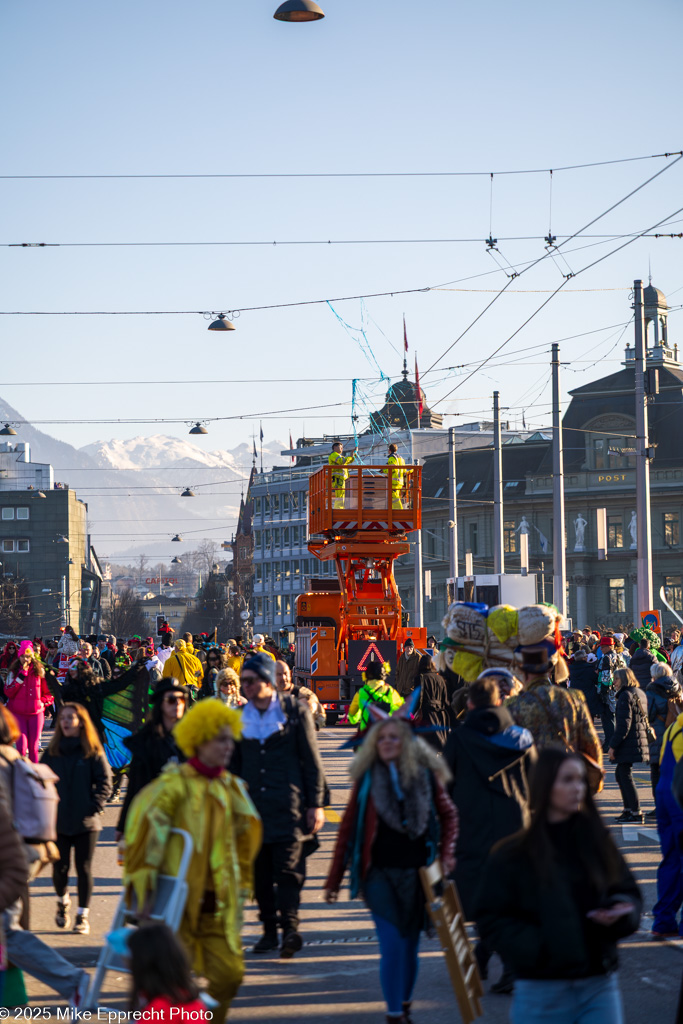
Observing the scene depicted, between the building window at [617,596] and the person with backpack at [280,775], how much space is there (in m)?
76.0

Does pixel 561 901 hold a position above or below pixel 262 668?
below

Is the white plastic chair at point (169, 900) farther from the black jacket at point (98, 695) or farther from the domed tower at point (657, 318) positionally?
the domed tower at point (657, 318)

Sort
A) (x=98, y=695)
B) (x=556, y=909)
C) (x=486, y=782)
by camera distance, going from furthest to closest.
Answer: (x=98, y=695), (x=486, y=782), (x=556, y=909)

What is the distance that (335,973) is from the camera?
829cm

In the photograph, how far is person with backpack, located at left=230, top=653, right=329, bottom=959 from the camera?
8.51m

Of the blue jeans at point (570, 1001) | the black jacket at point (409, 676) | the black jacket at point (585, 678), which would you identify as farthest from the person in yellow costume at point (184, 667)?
the blue jeans at point (570, 1001)

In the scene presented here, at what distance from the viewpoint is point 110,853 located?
43.2ft

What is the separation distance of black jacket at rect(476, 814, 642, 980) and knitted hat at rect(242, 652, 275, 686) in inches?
148

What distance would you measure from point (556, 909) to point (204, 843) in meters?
1.65

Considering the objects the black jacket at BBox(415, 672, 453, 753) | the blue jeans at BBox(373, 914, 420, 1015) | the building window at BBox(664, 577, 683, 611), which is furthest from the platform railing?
the building window at BBox(664, 577, 683, 611)

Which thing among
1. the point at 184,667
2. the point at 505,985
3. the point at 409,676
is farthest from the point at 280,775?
the point at 184,667

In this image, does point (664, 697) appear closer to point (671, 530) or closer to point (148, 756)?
point (148, 756)

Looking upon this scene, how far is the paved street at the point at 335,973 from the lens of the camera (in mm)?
7387

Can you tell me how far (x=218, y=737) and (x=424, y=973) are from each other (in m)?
3.27
